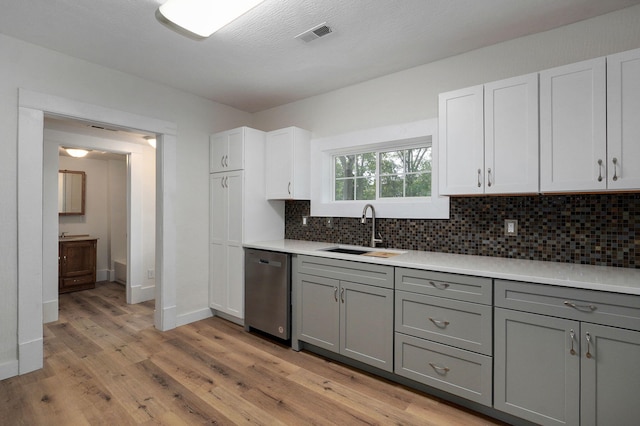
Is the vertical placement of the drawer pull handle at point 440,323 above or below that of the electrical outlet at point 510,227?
below

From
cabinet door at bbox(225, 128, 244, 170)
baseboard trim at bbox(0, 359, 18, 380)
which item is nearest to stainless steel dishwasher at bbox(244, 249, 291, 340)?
A: cabinet door at bbox(225, 128, 244, 170)

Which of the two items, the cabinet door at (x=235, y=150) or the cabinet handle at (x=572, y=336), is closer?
the cabinet handle at (x=572, y=336)

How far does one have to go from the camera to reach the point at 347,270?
2551mm

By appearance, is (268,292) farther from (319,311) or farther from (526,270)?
(526,270)

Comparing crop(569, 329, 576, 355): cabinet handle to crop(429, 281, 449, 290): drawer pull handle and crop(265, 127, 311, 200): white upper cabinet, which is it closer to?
crop(429, 281, 449, 290): drawer pull handle

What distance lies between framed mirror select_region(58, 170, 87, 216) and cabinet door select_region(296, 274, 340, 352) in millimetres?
4937

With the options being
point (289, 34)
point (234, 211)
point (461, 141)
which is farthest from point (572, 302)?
point (234, 211)

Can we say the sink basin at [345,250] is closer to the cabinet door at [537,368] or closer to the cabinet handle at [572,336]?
the cabinet door at [537,368]

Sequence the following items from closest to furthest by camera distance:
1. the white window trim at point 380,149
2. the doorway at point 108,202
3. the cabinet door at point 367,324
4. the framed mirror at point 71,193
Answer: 1. the cabinet door at point 367,324
2. the white window trim at point 380,149
3. the doorway at point 108,202
4. the framed mirror at point 71,193

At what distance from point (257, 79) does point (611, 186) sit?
2.92 m

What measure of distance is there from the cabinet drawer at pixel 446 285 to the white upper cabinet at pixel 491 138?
0.65 metres

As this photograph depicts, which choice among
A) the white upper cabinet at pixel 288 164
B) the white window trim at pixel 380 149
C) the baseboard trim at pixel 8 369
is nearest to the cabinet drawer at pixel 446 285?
the white window trim at pixel 380 149

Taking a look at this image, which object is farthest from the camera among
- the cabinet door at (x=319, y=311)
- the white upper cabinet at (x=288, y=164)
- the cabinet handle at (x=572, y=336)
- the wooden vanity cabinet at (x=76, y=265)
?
the wooden vanity cabinet at (x=76, y=265)

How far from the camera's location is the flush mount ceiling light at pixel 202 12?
1.82 m
